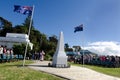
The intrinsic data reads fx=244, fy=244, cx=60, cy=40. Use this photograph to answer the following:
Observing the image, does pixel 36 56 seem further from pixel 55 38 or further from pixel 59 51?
pixel 55 38

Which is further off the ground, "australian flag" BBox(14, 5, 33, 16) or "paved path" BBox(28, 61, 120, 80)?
"australian flag" BBox(14, 5, 33, 16)

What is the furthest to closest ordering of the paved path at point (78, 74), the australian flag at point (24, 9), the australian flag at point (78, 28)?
the australian flag at point (78, 28)
the australian flag at point (24, 9)
the paved path at point (78, 74)

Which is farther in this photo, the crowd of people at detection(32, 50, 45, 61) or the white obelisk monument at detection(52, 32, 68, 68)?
the crowd of people at detection(32, 50, 45, 61)

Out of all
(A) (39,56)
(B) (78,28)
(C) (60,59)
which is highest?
(B) (78,28)

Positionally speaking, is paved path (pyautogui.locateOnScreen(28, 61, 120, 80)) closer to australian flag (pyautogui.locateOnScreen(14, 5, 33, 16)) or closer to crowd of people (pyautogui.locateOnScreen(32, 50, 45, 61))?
australian flag (pyautogui.locateOnScreen(14, 5, 33, 16))

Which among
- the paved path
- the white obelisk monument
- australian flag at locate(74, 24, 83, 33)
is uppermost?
australian flag at locate(74, 24, 83, 33)

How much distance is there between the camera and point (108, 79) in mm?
15891

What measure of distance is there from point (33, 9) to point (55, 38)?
310 feet

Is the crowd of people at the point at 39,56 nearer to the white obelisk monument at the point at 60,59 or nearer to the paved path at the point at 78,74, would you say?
the white obelisk monument at the point at 60,59

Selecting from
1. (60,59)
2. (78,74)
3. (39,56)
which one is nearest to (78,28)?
(60,59)

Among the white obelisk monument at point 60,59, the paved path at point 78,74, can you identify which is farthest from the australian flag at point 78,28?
the paved path at point 78,74

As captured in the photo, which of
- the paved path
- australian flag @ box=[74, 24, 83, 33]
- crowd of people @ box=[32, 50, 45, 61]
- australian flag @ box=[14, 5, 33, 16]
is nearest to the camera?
the paved path

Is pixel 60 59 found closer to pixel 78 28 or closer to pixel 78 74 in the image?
pixel 78 74

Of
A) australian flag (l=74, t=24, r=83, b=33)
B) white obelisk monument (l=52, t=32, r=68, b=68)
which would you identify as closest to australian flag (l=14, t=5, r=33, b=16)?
white obelisk monument (l=52, t=32, r=68, b=68)
